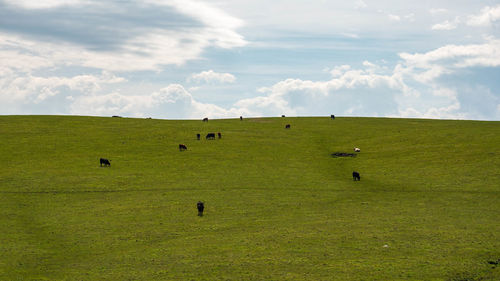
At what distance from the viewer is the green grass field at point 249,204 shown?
2375 cm

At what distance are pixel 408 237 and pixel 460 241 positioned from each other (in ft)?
9.26

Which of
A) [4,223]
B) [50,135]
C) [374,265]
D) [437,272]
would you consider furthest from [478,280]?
[50,135]

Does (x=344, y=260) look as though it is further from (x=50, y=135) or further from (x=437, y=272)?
(x=50, y=135)

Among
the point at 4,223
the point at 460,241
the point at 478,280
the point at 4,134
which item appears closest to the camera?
the point at 478,280

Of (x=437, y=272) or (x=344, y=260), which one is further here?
(x=344, y=260)

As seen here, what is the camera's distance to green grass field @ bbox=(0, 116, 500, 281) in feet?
77.9

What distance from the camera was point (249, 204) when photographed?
39.2 metres

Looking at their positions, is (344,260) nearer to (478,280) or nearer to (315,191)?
(478,280)

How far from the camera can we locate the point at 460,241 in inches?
1040

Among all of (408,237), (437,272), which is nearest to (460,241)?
(408,237)

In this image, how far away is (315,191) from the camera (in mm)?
44281

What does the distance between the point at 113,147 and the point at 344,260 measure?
1930 inches

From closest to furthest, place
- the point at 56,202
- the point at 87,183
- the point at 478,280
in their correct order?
1. the point at 478,280
2. the point at 56,202
3. the point at 87,183

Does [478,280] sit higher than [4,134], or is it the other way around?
[4,134]
